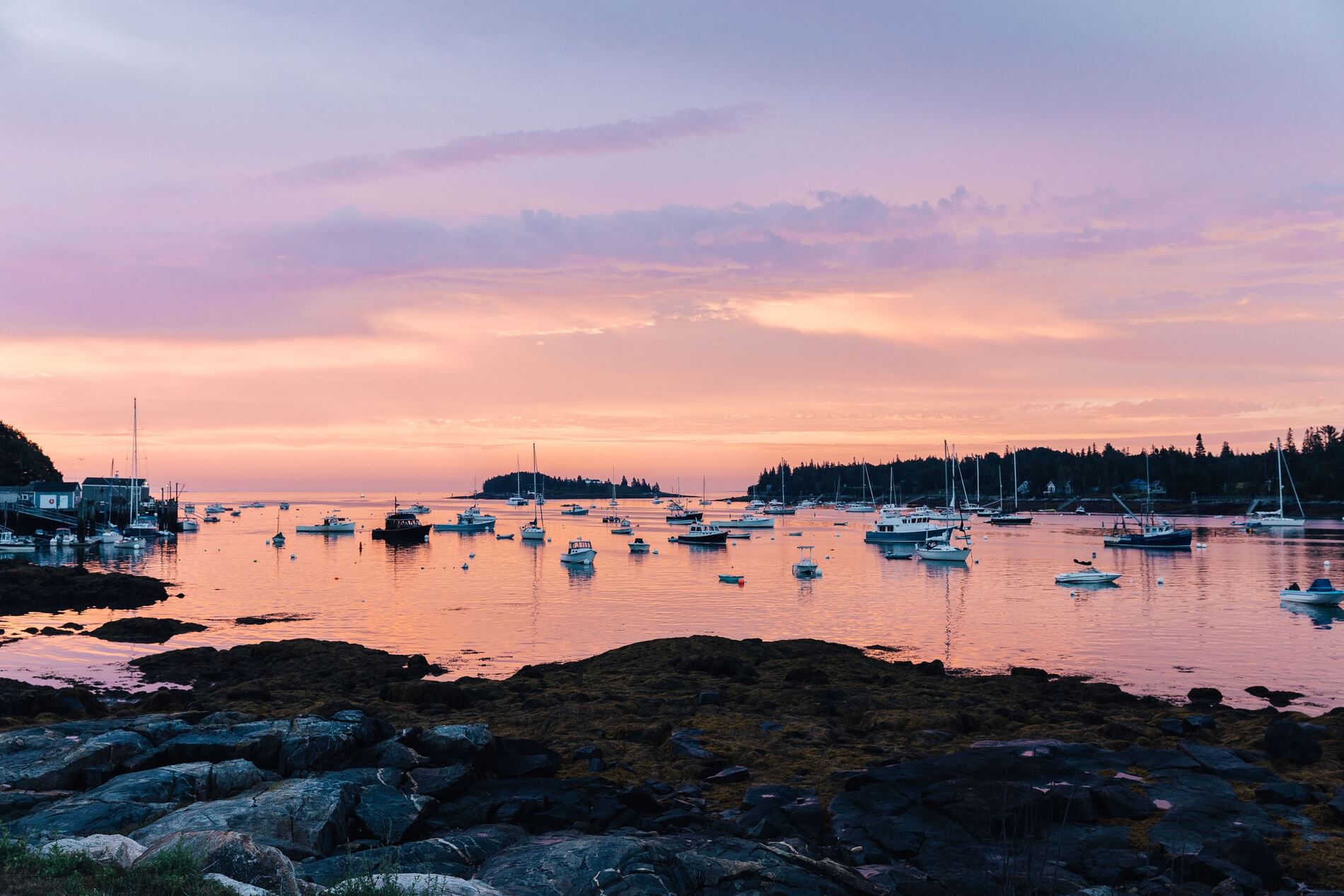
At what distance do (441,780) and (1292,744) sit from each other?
→ 17907 millimetres

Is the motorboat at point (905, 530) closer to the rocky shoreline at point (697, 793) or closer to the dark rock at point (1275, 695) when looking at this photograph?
the dark rock at point (1275, 695)

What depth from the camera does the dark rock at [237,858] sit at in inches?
406

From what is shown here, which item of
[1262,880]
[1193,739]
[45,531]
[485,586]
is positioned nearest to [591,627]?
[485,586]

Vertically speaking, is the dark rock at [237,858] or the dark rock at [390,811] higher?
the dark rock at [237,858]

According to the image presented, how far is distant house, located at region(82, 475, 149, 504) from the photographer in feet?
492

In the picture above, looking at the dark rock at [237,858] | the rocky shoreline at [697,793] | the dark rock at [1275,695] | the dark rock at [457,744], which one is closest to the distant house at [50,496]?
the rocky shoreline at [697,793]

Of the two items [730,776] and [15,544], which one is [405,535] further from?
[730,776]

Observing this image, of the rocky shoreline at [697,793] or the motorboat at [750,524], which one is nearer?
the rocky shoreline at [697,793]

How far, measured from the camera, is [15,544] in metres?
100

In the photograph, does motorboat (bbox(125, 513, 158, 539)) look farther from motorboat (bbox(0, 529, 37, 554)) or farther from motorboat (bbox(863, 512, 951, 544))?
motorboat (bbox(863, 512, 951, 544))

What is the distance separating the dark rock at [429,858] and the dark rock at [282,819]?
80 centimetres

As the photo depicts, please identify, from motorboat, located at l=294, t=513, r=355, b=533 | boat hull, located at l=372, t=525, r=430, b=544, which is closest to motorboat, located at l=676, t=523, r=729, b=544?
boat hull, located at l=372, t=525, r=430, b=544

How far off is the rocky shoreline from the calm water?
13513 mm

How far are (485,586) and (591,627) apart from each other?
25256 mm
